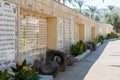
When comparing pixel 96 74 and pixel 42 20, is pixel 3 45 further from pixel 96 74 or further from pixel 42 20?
pixel 42 20

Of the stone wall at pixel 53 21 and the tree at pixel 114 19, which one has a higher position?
the tree at pixel 114 19

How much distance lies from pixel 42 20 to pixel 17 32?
463 centimetres

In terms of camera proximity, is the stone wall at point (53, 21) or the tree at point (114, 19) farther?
the tree at point (114, 19)

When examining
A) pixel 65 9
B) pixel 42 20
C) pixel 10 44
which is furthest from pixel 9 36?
pixel 65 9

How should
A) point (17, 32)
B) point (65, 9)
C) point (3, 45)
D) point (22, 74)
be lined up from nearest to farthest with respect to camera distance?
point (22, 74), point (3, 45), point (17, 32), point (65, 9)

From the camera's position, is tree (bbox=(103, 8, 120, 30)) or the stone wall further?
tree (bbox=(103, 8, 120, 30))

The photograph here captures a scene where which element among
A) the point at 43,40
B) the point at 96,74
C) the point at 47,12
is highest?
the point at 47,12

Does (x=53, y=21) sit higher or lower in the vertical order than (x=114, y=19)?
lower

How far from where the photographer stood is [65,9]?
54.0 ft

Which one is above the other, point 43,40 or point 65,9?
point 65,9

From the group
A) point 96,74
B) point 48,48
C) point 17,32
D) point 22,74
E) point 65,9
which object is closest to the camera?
point 22,74

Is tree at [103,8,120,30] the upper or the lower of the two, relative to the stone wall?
upper

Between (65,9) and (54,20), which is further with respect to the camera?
(65,9)

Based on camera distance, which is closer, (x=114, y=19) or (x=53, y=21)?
(x=53, y=21)
